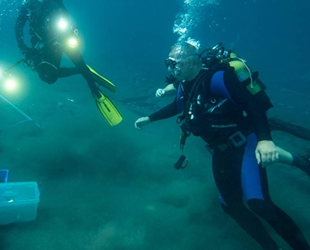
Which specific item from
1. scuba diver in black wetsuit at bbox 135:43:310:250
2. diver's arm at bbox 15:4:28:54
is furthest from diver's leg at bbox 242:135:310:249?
diver's arm at bbox 15:4:28:54

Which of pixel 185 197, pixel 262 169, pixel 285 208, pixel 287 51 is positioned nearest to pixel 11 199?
pixel 185 197

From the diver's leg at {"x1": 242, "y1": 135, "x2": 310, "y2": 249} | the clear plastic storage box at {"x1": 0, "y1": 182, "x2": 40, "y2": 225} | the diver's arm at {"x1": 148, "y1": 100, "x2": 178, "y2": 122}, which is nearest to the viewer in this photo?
the diver's leg at {"x1": 242, "y1": 135, "x2": 310, "y2": 249}

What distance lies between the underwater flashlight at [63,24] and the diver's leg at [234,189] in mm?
4038

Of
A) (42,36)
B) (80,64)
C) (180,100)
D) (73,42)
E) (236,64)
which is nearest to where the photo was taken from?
(236,64)

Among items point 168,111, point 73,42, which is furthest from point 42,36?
point 168,111

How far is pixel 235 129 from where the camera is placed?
9.11 ft

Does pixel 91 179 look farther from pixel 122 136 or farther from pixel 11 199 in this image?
pixel 122 136

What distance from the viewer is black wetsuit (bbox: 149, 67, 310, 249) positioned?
7.72 feet

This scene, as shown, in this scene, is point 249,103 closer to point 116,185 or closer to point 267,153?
point 267,153

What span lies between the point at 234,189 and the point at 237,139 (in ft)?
2.36

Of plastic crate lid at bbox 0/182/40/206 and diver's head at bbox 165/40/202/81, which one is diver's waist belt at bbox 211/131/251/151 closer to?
diver's head at bbox 165/40/202/81

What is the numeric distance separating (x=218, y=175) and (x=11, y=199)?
2.80m

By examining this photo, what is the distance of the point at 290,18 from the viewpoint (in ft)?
93.1

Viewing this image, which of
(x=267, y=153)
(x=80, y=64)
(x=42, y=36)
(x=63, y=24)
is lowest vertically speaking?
(x=267, y=153)
